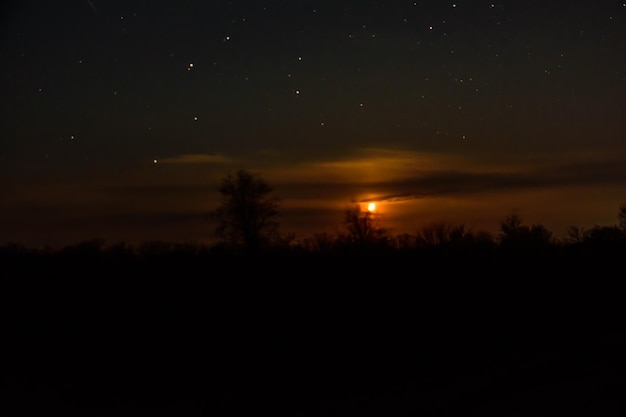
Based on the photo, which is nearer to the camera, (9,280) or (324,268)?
(9,280)

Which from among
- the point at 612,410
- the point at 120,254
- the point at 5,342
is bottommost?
the point at 612,410

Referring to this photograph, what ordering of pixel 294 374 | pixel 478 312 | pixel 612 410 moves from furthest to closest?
pixel 478 312 → pixel 294 374 → pixel 612 410

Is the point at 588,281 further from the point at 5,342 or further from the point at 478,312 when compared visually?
the point at 5,342

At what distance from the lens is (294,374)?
683 inches

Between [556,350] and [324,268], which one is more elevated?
[324,268]

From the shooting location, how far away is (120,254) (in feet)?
88.8

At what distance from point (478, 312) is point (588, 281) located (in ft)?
22.2

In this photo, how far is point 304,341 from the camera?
65.7 ft

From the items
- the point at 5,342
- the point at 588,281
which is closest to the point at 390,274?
the point at 588,281

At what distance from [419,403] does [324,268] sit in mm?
11748

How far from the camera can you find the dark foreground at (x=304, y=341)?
14.9 metres

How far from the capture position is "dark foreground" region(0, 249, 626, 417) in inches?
585

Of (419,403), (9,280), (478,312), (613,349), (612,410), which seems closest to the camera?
(612,410)

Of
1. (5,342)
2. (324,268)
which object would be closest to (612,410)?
(5,342)
